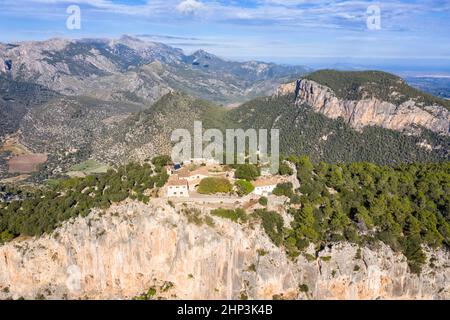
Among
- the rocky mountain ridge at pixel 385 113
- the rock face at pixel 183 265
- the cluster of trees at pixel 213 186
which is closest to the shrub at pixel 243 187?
the cluster of trees at pixel 213 186

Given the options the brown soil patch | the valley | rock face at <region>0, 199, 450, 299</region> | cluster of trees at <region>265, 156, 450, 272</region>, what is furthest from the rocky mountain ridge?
the brown soil patch

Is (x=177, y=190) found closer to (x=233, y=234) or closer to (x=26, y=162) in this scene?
(x=233, y=234)

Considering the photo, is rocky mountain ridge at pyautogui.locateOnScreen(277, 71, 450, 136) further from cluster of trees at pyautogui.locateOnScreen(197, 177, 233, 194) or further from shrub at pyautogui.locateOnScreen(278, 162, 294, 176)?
cluster of trees at pyautogui.locateOnScreen(197, 177, 233, 194)

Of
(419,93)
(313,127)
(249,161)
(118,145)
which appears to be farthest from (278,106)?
(249,161)

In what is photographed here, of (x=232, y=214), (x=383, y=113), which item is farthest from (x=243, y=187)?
(x=383, y=113)
